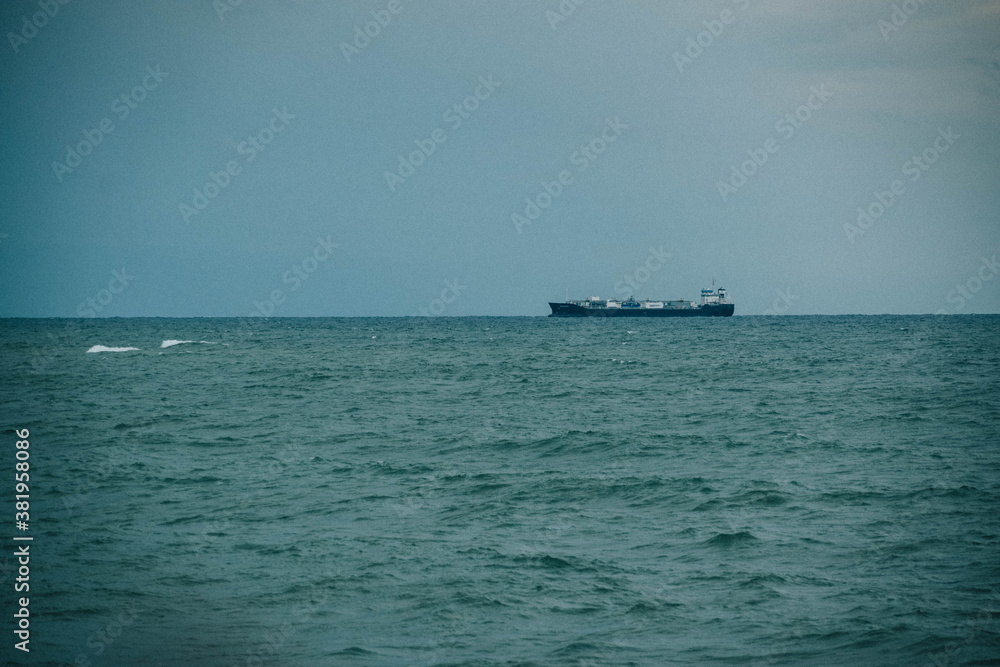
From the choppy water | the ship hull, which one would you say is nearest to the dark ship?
the ship hull

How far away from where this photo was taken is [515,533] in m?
15.3

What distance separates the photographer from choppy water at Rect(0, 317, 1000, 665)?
10.6m

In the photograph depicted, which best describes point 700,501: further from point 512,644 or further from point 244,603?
point 244,603

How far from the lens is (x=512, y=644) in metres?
10.5

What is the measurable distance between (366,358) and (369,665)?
60039 millimetres

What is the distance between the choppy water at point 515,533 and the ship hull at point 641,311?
149m

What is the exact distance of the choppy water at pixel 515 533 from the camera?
1060 cm

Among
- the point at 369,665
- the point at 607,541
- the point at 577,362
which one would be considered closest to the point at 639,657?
the point at 369,665
